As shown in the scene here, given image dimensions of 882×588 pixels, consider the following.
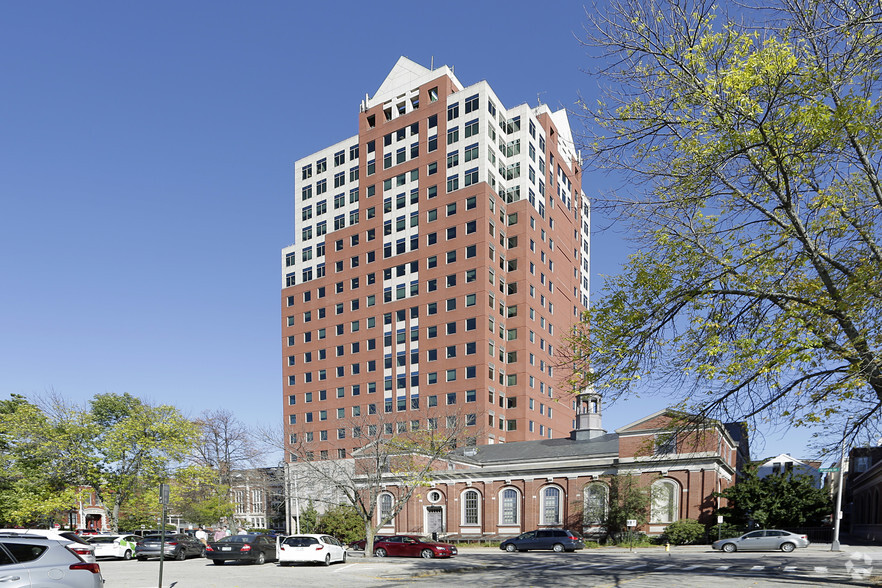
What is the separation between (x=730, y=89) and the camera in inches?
452

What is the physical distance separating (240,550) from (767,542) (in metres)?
27.3

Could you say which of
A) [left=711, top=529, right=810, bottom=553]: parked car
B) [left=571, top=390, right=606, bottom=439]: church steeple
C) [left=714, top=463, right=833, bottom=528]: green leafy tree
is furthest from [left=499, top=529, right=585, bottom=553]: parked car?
[left=571, top=390, right=606, bottom=439]: church steeple

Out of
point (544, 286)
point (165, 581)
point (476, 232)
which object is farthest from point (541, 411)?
point (165, 581)

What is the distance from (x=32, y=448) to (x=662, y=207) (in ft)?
145

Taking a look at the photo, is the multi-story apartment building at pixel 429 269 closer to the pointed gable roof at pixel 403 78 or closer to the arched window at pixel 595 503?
the pointed gable roof at pixel 403 78

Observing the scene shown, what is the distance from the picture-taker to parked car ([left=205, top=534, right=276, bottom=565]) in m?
28.3

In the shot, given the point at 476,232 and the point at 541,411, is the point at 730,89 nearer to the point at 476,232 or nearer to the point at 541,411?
the point at 476,232

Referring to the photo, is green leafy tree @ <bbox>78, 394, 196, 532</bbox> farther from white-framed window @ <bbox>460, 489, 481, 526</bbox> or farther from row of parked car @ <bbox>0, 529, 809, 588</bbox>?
white-framed window @ <bbox>460, 489, 481, 526</bbox>

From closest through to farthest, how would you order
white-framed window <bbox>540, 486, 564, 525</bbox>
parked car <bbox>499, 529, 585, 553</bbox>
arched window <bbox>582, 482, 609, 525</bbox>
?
1. parked car <bbox>499, 529, 585, 553</bbox>
2. arched window <bbox>582, 482, 609, 525</bbox>
3. white-framed window <bbox>540, 486, 564, 525</bbox>

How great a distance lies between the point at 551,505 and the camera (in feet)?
162

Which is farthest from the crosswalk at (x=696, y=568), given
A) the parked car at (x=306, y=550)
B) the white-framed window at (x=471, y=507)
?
the white-framed window at (x=471, y=507)

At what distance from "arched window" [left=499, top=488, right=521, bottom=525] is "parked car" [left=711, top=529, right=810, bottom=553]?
1889 centimetres

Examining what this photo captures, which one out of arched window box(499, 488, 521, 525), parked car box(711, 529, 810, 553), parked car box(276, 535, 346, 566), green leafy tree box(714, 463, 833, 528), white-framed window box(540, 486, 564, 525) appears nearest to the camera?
parked car box(276, 535, 346, 566)

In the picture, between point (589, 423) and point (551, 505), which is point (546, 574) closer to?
point (551, 505)
